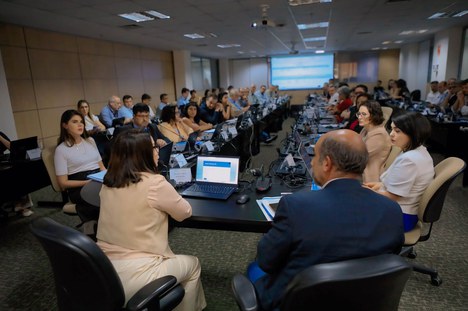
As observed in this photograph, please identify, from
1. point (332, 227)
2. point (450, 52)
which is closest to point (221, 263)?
point (332, 227)

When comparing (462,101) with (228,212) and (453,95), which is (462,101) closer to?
(453,95)

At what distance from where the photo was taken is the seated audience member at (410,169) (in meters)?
1.88

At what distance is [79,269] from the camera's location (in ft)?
3.72

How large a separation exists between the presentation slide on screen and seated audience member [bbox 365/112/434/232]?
14164 mm

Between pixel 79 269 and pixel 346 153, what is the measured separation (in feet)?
3.41

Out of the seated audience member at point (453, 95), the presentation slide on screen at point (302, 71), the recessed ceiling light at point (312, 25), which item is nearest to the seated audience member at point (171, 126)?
the recessed ceiling light at point (312, 25)

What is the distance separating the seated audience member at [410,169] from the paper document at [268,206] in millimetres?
723

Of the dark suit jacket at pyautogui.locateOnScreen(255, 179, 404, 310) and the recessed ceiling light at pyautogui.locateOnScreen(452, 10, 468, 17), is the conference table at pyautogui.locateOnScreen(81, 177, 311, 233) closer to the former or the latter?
the dark suit jacket at pyautogui.locateOnScreen(255, 179, 404, 310)

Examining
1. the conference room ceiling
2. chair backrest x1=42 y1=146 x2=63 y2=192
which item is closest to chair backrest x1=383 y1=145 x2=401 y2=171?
chair backrest x1=42 y1=146 x2=63 y2=192

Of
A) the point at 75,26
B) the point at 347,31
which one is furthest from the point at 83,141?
the point at 347,31

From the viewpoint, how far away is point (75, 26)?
602 centimetres

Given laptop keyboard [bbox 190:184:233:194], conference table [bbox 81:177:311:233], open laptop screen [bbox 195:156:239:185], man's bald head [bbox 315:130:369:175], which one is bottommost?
conference table [bbox 81:177:311:233]

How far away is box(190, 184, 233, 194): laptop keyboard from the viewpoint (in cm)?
211

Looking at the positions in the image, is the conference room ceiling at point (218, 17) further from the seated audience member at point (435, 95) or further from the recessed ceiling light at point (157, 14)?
the seated audience member at point (435, 95)
